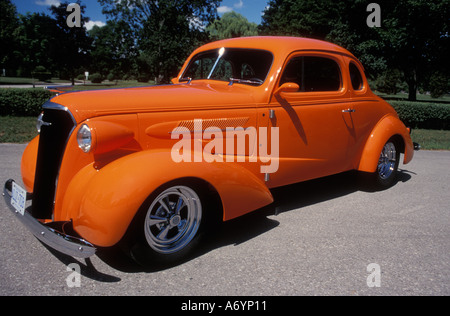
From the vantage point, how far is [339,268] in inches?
113

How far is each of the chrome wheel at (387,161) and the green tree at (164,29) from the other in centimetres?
1902

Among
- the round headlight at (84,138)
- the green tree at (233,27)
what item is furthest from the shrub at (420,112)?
the green tree at (233,27)

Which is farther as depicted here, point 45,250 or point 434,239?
point 434,239

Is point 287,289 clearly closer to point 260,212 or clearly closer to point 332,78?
point 260,212

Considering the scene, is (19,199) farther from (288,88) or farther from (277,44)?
(277,44)

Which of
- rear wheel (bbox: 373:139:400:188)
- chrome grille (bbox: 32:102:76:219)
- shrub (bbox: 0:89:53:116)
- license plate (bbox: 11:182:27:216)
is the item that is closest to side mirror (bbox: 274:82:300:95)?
chrome grille (bbox: 32:102:76:219)

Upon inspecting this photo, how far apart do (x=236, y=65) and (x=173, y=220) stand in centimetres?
200

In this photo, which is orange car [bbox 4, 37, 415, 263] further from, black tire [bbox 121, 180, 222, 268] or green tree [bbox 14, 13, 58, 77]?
green tree [bbox 14, 13, 58, 77]

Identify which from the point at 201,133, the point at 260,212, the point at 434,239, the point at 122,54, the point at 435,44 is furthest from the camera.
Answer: the point at 122,54

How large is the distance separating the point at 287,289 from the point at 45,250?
206 cm

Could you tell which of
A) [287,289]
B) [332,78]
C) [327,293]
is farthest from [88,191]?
[332,78]

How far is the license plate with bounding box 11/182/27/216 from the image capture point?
271 centimetres

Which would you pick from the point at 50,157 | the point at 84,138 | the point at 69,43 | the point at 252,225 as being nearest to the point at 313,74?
the point at 252,225

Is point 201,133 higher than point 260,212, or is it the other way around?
point 201,133
